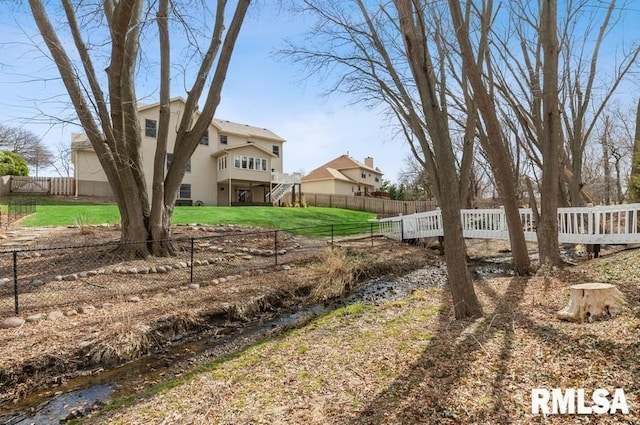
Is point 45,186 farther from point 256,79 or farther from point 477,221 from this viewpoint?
point 477,221

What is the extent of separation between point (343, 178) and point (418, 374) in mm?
34074

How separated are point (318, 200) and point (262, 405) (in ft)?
91.1

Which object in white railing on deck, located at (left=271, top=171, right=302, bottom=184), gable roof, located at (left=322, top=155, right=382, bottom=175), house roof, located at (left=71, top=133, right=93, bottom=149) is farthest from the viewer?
gable roof, located at (left=322, top=155, right=382, bottom=175)

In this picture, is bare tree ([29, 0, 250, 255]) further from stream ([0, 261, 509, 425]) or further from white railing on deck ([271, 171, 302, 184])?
white railing on deck ([271, 171, 302, 184])

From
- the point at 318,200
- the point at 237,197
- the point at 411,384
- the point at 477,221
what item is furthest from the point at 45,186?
the point at 411,384

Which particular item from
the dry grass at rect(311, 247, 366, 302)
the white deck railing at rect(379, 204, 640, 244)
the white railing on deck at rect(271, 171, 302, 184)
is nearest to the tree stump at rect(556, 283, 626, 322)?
the white deck railing at rect(379, 204, 640, 244)

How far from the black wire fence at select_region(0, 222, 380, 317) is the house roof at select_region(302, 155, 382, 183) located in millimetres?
25675

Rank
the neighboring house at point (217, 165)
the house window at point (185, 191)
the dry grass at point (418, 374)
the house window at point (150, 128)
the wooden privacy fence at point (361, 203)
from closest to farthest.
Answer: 1. the dry grass at point (418, 374)
2. the house window at point (150, 128)
3. the neighboring house at point (217, 165)
4. the house window at point (185, 191)
5. the wooden privacy fence at point (361, 203)

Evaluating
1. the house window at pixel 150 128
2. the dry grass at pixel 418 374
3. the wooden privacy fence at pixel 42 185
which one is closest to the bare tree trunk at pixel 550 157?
the dry grass at pixel 418 374

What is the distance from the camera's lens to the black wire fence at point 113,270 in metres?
5.94

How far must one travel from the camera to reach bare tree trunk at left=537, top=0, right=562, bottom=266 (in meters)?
7.00

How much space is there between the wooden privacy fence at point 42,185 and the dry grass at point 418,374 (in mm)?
23837

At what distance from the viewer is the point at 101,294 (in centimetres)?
631

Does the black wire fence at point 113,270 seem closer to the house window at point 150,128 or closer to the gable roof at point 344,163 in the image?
the house window at point 150,128
